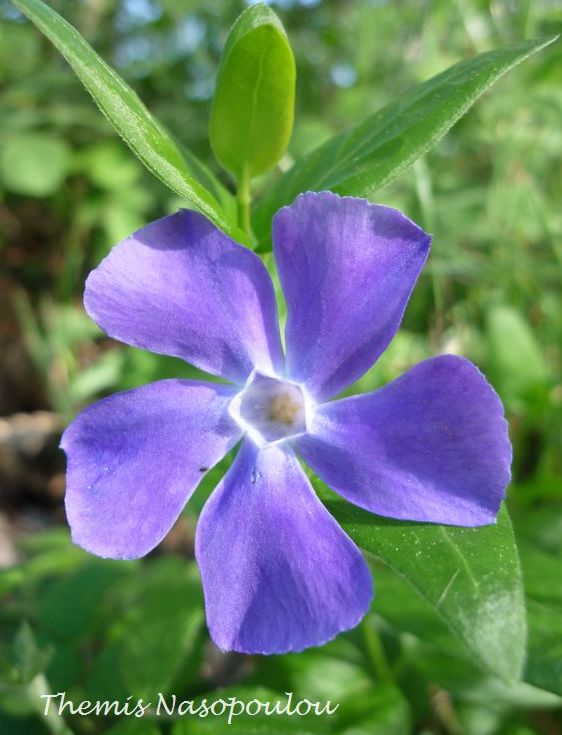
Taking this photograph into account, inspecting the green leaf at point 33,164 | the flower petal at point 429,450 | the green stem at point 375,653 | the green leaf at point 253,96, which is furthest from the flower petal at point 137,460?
the green leaf at point 33,164

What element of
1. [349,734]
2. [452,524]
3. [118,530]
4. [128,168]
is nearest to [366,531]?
[452,524]

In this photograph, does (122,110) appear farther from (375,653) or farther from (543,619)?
(375,653)

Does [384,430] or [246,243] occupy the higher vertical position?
[246,243]

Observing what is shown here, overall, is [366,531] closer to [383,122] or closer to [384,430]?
[384,430]

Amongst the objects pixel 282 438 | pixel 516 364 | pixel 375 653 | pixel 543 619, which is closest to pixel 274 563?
pixel 282 438

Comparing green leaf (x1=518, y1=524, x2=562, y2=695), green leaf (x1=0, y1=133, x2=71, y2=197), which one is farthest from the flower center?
green leaf (x1=0, y1=133, x2=71, y2=197)

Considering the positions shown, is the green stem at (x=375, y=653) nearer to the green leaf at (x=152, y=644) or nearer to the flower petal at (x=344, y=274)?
the green leaf at (x=152, y=644)
